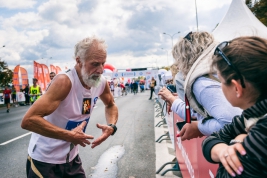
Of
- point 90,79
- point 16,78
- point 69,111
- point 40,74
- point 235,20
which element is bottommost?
point 69,111

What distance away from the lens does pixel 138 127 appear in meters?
8.83

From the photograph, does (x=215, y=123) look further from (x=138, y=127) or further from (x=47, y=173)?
(x=138, y=127)

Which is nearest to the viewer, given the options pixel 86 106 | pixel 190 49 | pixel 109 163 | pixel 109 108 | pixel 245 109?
pixel 245 109

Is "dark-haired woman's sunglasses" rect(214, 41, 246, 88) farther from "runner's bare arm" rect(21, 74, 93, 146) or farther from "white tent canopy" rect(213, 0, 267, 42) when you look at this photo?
"white tent canopy" rect(213, 0, 267, 42)

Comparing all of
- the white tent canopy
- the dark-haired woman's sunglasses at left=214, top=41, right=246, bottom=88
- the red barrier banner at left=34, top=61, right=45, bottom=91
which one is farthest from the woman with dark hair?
the red barrier banner at left=34, top=61, right=45, bottom=91

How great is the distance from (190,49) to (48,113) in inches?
49.2

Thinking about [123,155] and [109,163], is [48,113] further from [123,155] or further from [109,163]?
[123,155]

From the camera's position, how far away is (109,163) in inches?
195

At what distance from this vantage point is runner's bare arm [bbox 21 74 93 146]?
6.19ft

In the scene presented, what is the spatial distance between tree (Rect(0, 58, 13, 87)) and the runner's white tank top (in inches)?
978

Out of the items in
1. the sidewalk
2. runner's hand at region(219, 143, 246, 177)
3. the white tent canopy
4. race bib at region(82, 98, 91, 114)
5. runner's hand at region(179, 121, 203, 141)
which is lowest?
the sidewalk

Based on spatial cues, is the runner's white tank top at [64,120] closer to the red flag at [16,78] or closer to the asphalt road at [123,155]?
the asphalt road at [123,155]

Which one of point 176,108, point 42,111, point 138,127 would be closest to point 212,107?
point 176,108

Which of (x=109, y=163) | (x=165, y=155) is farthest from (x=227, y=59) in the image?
(x=165, y=155)
